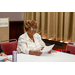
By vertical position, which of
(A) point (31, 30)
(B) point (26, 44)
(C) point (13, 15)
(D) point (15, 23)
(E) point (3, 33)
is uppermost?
(C) point (13, 15)

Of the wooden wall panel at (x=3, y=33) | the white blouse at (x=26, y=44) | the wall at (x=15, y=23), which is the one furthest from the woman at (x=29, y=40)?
the wall at (x=15, y=23)

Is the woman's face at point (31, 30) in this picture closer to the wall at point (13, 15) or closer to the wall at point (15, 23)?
the wall at point (15, 23)

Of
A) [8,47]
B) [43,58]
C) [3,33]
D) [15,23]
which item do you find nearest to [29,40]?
[8,47]

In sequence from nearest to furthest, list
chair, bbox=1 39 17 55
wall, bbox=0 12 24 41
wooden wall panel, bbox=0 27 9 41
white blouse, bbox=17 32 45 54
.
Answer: white blouse, bbox=17 32 45 54 < chair, bbox=1 39 17 55 < wooden wall panel, bbox=0 27 9 41 < wall, bbox=0 12 24 41

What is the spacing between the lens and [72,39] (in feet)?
13.0

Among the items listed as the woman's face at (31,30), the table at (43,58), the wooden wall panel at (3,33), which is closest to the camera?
the table at (43,58)

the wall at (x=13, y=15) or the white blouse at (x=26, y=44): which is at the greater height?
the wall at (x=13, y=15)

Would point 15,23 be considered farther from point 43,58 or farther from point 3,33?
point 43,58

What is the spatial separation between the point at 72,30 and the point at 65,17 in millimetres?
467

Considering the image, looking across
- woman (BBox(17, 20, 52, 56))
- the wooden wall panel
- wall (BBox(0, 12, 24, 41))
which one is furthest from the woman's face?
wall (BBox(0, 12, 24, 41))

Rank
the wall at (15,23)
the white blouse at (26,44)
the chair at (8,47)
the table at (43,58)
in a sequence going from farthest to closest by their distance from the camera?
the wall at (15,23) → the chair at (8,47) → the white blouse at (26,44) → the table at (43,58)

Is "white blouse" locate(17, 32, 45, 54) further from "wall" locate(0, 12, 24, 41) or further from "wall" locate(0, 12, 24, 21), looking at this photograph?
"wall" locate(0, 12, 24, 21)
